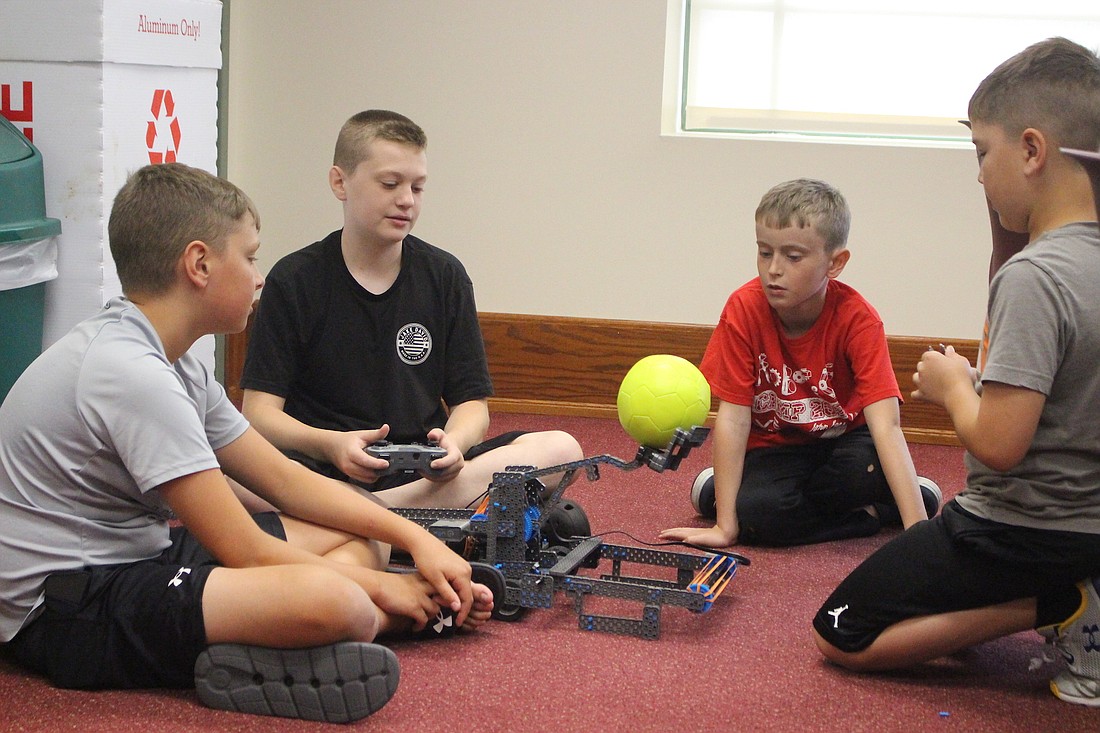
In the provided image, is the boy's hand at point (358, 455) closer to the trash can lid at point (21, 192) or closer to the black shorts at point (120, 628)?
the black shorts at point (120, 628)

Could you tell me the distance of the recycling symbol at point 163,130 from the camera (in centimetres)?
286

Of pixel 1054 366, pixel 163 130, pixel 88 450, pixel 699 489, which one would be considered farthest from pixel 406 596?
pixel 163 130

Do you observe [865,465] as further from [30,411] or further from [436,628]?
[30,411]

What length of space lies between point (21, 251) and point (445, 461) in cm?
109

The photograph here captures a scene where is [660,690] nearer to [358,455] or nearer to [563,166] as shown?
[358,455]

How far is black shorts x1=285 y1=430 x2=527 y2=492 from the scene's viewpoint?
7.27ft

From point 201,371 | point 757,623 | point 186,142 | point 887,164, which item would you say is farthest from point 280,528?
point 887,164

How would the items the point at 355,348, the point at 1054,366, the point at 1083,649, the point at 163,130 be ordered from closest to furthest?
the point at 1054,366
the point at 1083,649
the point at 355,348
the point at 163,130

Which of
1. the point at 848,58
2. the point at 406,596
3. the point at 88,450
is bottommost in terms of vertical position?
the point at 406,596

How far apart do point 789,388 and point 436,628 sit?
106 cm

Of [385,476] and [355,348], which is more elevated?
[355,348]

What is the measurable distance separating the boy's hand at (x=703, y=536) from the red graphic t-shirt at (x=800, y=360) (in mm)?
278

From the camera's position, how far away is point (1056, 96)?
1.68m

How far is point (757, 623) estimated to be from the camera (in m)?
2.03
